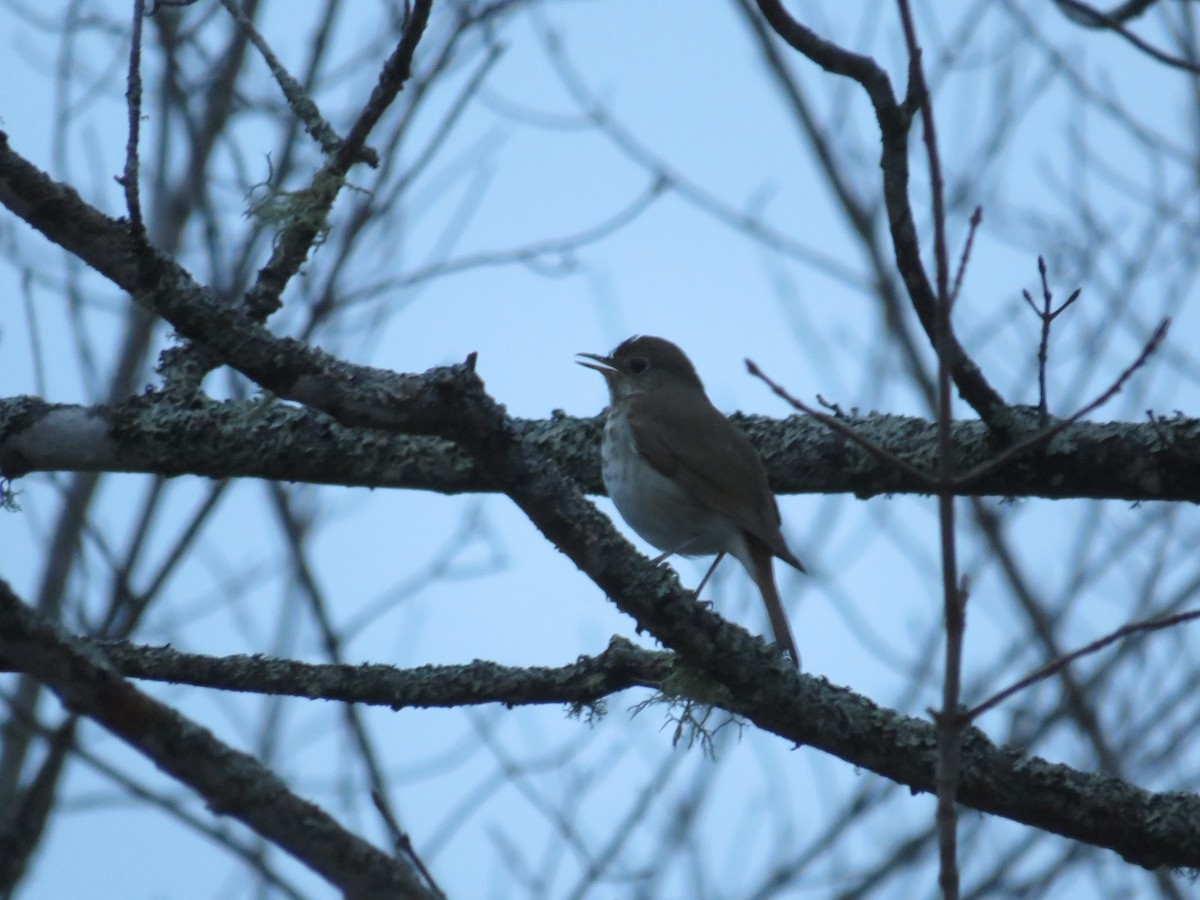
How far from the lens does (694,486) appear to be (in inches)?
211

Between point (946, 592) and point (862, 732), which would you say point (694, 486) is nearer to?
point (862, 732)

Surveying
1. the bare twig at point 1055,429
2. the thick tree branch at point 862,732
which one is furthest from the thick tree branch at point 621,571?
the bare twig at point 1055,429

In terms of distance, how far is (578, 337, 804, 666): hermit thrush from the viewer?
5.07 metres

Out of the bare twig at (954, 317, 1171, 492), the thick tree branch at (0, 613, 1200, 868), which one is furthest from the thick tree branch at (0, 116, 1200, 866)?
the bare twig at (954, 317, 1171, 492)

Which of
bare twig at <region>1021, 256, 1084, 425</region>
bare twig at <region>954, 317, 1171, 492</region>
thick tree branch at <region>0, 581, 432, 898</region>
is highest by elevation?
bare twig at <region>1021, 256, 1084, 425</region>

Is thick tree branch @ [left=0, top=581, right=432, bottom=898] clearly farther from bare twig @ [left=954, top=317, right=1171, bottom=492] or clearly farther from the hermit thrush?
the hermit thrush

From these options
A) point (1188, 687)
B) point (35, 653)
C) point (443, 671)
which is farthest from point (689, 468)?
point (35, 653)

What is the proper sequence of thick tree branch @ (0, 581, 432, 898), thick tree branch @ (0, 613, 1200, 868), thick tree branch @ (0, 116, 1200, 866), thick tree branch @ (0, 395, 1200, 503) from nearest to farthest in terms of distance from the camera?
thick tree branch @ (0, 581, 432, 898)
thick tree branch @ (0, 116, 1200, 866)
thick tree branch @ (0, 613, 1200, 868)
thick tree branch @ (0, 395, 1200, 503)

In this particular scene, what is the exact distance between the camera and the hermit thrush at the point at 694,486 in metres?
5.07

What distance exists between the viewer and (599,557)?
10.2 feet

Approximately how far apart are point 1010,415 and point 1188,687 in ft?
9.99

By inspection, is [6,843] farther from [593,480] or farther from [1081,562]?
[1081,562]

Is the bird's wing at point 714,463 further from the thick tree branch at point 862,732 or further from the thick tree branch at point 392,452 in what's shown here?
the thick tree branch at point 862,732

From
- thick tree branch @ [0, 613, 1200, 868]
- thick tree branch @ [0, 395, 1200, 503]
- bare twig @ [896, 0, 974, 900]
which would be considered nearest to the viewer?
bare twig @ [896, 0, 974, 900]
